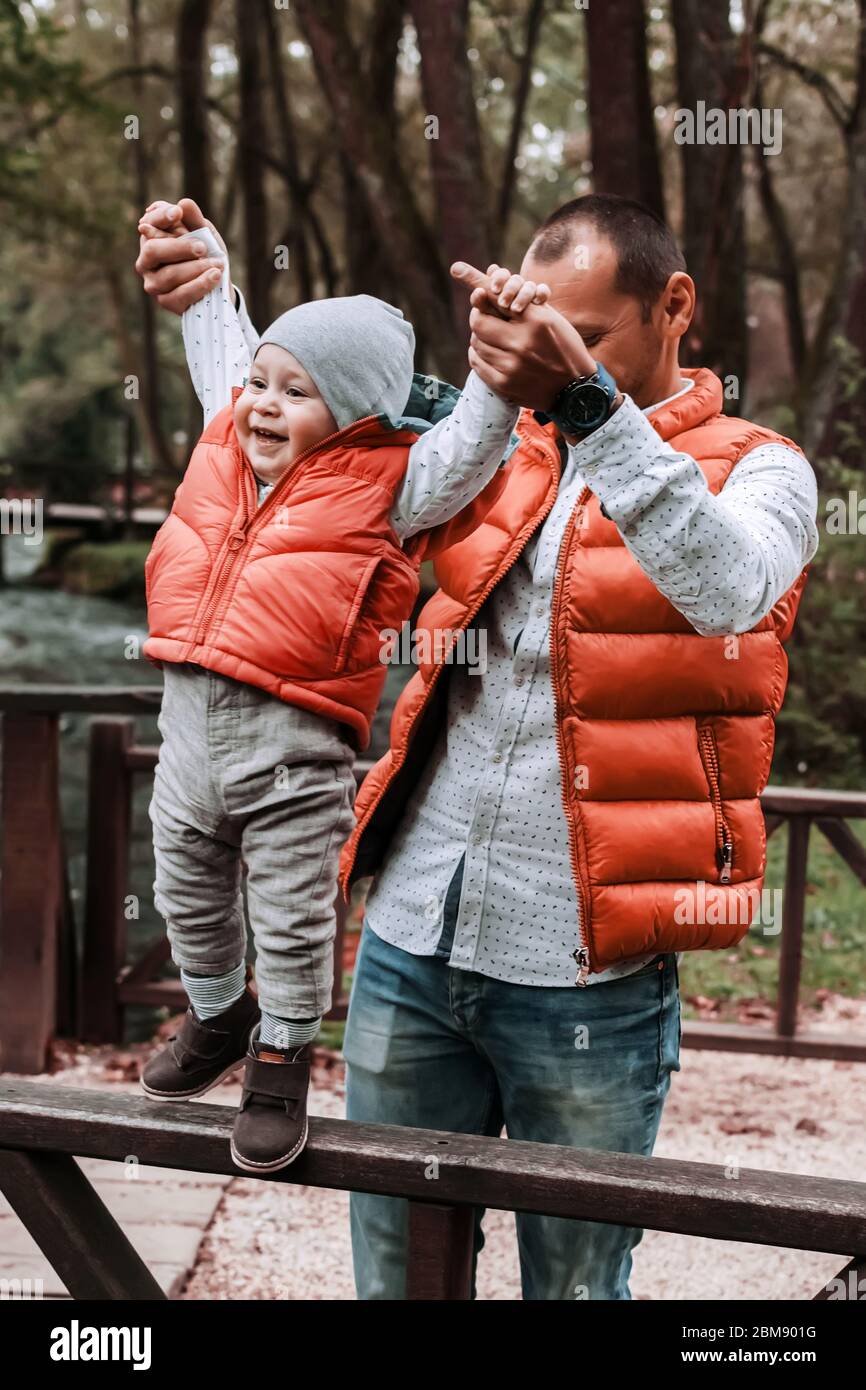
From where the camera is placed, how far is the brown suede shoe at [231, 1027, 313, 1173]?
1854 millimetres

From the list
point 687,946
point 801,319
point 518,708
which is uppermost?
point 801,319

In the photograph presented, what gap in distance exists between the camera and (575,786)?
6.59ft

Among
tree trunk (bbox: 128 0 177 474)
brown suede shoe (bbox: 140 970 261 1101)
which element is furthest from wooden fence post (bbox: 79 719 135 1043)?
tree trunk (bbox: 128 0 177 474)

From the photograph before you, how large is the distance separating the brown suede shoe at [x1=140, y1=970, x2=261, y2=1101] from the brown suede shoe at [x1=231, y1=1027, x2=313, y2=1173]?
0.10m

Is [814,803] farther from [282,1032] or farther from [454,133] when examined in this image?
[454,133]

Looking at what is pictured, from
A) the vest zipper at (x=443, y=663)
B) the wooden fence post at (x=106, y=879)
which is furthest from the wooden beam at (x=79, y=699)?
the vest zipper at (x=443, y=663)

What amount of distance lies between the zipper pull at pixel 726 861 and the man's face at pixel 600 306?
677 millimetres

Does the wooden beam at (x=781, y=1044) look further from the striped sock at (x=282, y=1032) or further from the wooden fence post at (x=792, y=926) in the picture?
the striped sock at (x=282, y=1032)

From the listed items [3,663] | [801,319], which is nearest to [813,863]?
[801,319]

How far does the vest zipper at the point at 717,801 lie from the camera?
203 centimetres

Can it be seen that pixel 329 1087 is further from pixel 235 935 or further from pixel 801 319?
pixel 801 319

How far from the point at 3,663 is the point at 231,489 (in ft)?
48.9

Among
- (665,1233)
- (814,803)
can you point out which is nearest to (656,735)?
(665,1233)

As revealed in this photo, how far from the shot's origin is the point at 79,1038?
5.32 metres
